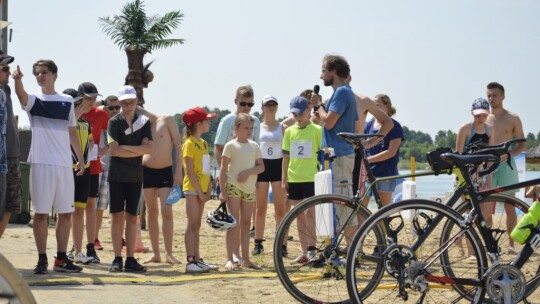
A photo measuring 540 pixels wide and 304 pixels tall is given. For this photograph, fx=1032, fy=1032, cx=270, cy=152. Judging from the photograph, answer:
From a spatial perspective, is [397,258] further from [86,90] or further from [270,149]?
[270,149]

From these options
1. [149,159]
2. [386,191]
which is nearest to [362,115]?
[386,191]

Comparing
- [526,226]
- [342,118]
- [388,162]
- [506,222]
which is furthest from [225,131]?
[526,226]

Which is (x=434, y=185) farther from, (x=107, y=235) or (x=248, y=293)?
(x=248, y=293)

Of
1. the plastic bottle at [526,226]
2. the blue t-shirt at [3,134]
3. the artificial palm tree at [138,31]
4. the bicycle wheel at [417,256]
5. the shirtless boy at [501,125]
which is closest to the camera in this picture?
the bicycle wheel at [417,256]

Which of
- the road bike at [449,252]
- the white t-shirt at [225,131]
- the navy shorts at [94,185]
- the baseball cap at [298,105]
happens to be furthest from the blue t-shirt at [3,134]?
the baseball cap at [298,105]

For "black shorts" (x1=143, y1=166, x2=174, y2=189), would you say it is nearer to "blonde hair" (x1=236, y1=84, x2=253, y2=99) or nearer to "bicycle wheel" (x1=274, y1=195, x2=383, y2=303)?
"blonde hair" (x1=236, y1=84, x2=253, y2=99)

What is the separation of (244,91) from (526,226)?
5676 millimetres

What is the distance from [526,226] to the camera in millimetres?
6957

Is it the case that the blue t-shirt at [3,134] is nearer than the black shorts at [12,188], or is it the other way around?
the blue t-shirt at [3,134]

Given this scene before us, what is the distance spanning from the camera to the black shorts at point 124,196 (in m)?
10.7

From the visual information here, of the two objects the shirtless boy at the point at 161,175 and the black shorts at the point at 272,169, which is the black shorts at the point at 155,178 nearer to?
the shirtless boy at the point at 161,175

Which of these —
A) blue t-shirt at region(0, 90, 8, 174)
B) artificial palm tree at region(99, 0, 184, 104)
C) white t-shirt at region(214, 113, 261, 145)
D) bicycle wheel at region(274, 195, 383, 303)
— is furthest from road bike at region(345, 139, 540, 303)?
artificial palm tree at region(99, 0, 184, 104)

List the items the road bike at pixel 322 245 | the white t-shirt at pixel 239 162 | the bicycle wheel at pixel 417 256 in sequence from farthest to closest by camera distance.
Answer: the white t-shirt at pixel 239 162 → the road bike at pixel 322 245 → the bicycle wheel at pixel 417 256

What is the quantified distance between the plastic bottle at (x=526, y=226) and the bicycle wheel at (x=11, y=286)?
3772 millimetres
